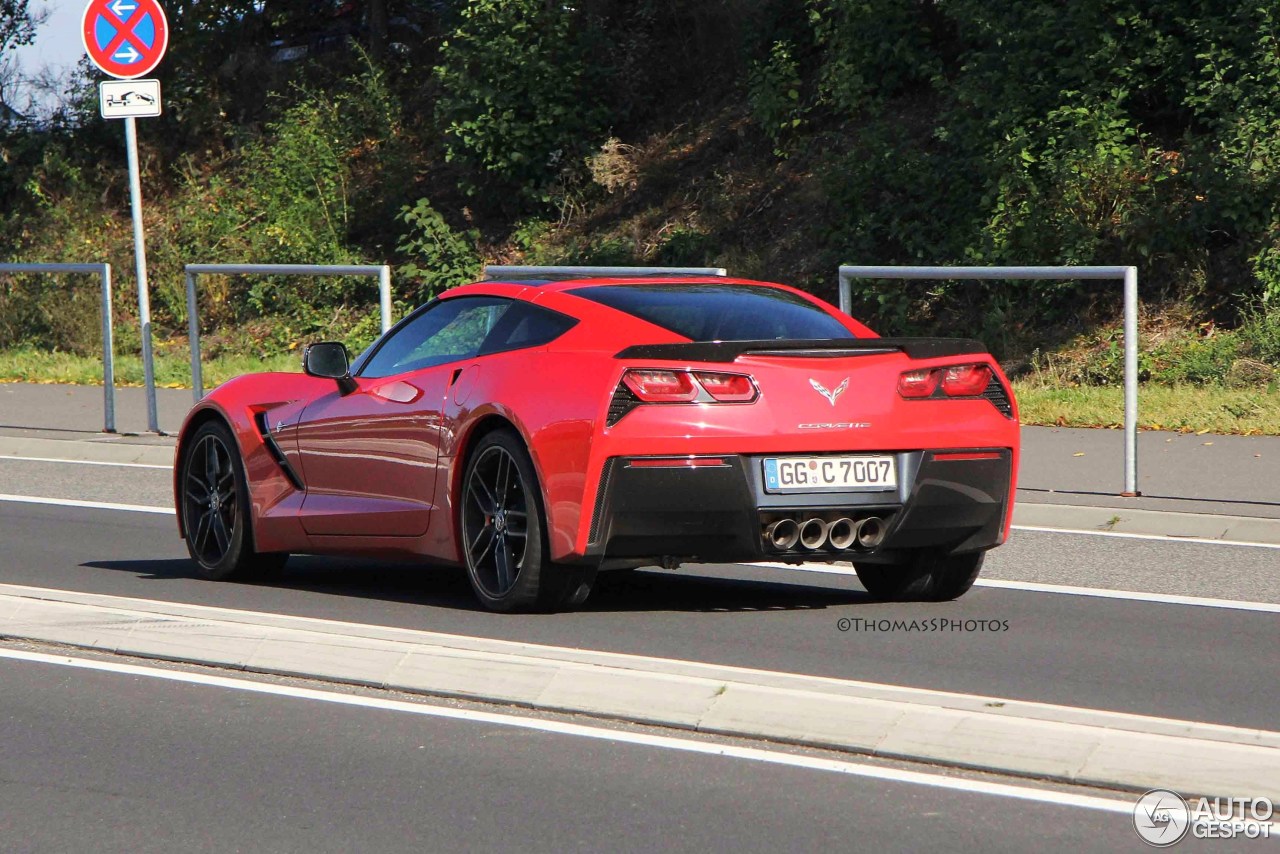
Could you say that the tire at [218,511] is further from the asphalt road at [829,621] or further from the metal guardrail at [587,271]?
the metal guardrail at [587,271]

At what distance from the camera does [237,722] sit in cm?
630

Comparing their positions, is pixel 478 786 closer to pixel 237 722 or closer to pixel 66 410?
pixel 237 722

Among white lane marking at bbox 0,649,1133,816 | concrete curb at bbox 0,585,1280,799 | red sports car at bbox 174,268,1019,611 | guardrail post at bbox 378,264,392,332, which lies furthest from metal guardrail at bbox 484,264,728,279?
white lane marking at bbox 0,649,1133,816

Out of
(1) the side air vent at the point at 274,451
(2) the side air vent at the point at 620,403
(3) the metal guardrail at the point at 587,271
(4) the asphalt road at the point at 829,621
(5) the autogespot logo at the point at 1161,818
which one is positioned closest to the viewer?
(5) the autogespot logo at the point at 1161,818

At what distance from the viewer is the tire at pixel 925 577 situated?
844cm

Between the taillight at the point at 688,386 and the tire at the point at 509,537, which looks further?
the tire at the point at 509,537

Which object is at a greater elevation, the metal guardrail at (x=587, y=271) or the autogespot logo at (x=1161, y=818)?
the metal guardrail at (x=587, y=271)

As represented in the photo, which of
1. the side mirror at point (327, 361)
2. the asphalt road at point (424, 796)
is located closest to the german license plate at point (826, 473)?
the asphalt road at point (424, 796)

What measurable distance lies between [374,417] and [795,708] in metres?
3.29

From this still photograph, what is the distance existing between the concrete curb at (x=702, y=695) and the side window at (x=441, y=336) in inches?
57.1

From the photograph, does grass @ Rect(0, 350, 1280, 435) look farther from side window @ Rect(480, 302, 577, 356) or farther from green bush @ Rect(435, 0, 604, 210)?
green bush @ Rect(435, 0, 604, 210)

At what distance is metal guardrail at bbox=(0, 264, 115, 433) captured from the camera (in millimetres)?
16266

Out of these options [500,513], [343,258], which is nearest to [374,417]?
[500,513]

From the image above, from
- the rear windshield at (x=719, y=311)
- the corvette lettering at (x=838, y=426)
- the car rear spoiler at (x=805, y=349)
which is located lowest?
the corvette lettering at (x=838, y=426)
